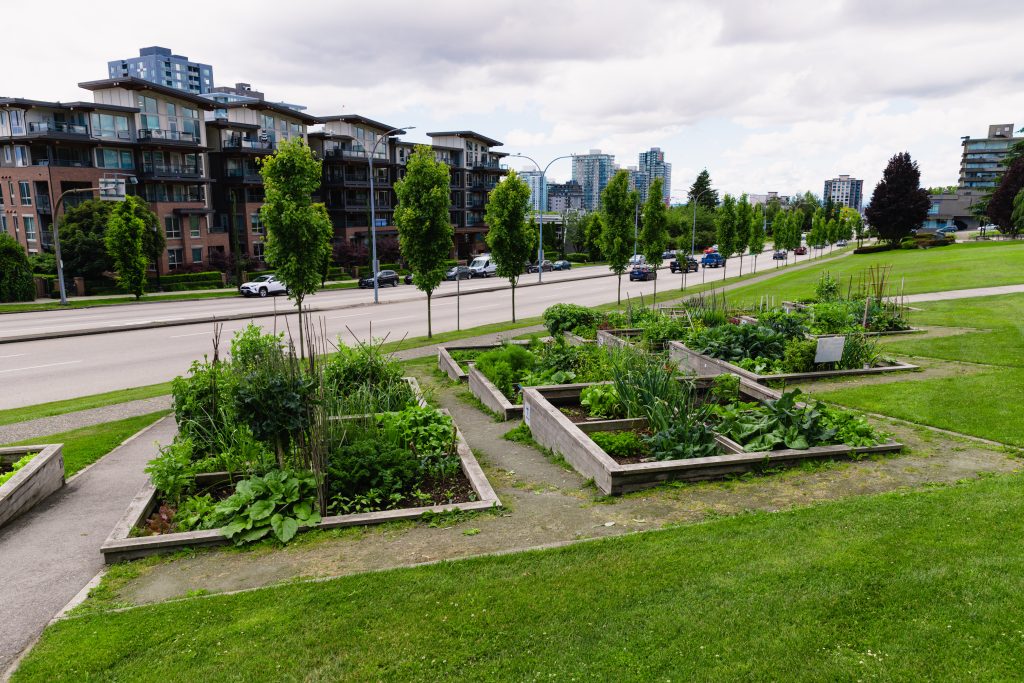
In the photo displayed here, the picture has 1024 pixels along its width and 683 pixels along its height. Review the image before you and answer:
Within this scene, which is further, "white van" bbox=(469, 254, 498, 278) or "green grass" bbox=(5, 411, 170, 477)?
"white van" bbox=(469, 254, 498, 278)

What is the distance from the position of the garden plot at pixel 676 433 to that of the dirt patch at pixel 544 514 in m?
0.21

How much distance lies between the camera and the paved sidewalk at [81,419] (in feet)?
38.5

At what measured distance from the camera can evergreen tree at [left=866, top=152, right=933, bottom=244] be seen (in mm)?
74875

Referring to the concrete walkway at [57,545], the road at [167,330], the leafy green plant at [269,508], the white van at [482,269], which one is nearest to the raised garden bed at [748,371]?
the road at [167,330]

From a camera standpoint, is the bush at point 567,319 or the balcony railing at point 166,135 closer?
the bush at point 567,319

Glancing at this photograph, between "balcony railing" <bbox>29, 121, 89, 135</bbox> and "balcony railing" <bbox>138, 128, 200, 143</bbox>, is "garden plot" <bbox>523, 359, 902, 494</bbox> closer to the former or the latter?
"balcony railing" <bbox>29, 121, 89, 135</bbox>

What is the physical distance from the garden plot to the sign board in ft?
10.9

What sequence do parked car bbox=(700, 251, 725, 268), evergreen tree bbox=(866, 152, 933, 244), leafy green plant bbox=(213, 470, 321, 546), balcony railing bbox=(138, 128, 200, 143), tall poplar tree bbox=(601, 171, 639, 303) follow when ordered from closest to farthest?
leafy green plant bbox=(213, 470, 321, 546) → tall poplar tree bbox=(601, 171, 639, 303) → balcony railing bbox=(138, 128, 200, 143) → parked car bbox=(700, 251, 725, 268) → evergreen tree bbox=(866, 152, 933, 244)

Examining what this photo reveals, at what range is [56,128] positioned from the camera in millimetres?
48031

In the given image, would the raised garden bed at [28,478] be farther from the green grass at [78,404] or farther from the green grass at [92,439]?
the green grass at [78,404]

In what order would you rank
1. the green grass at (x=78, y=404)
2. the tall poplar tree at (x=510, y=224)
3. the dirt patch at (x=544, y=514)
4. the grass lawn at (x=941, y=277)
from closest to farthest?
the dirt patch at (x=544, y=514) → the green grass at (x=78, y=404) → the tall poplar tree at (x=510, y=224) → the grass lawn at (x=941, y=277)

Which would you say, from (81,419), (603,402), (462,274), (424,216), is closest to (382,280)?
(462,274)

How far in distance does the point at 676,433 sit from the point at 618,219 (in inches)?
888

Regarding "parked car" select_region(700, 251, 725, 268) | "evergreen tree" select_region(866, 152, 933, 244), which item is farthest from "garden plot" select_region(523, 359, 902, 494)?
"evergreen tree" select_region(866, 152, 933, 244)
